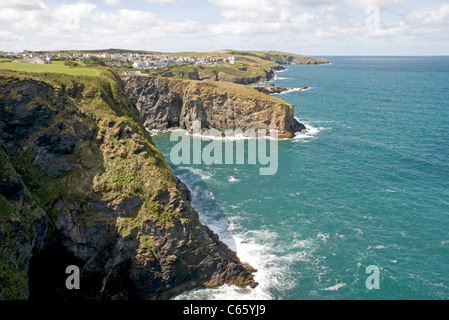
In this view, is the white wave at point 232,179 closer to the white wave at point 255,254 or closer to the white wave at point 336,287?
the white wave at point 255,254

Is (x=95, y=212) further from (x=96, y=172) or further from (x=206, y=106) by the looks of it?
(x=206, y=106)

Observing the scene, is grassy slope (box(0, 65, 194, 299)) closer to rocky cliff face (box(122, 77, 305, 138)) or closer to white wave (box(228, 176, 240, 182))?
white wave (box(228, 176, 240, 182))

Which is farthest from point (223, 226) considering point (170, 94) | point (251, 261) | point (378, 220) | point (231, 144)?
point (170, 94)

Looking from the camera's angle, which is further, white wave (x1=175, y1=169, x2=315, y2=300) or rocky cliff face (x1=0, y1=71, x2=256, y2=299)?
white wave (x1=175, y1=169, x2=315, y2=300)

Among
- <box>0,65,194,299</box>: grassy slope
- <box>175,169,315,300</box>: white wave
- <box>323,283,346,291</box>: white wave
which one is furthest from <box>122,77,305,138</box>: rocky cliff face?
<box>323,283,346,291</box>: white wave

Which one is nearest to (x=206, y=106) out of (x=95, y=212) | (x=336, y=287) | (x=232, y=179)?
(x=232, y=179)

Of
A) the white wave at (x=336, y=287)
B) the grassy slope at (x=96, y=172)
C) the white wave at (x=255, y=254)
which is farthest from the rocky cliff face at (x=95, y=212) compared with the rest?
the white wave at (x=336, y=287)
